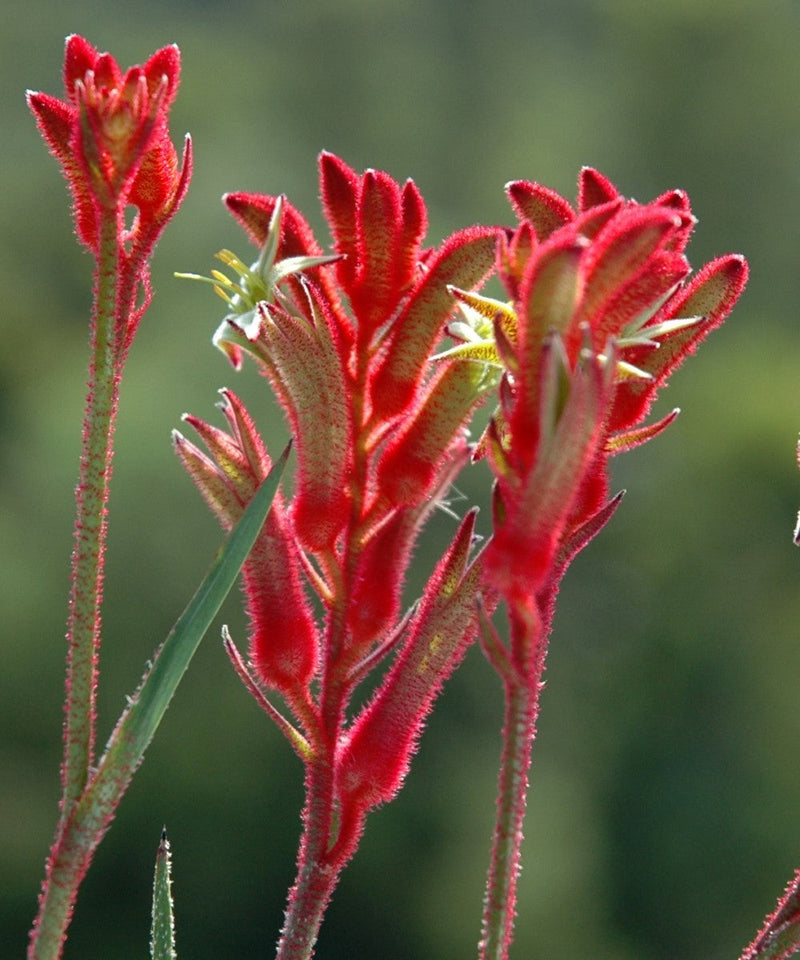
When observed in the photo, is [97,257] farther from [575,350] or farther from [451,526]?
[451,526]

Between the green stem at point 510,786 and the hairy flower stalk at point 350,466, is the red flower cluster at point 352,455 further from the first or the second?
the green stem at point 510,786

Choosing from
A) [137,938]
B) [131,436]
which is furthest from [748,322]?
[137,938]

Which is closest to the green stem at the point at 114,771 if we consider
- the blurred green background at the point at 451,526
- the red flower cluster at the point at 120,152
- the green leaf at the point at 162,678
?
the green leaf at the point at 162,678

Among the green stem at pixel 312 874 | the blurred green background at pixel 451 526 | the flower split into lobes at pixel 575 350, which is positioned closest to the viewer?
the flower split into lobes at pixel 575 350

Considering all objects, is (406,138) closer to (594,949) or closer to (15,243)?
(15,243)

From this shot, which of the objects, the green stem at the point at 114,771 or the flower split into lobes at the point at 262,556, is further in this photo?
the flower split into lobes at the point at 262,556

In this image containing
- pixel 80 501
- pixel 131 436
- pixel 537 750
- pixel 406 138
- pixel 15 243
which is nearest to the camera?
pixel 80 501
